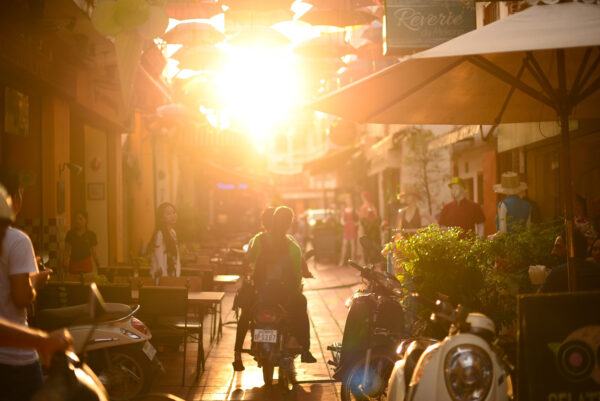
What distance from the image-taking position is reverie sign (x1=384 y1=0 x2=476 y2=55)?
381 inches

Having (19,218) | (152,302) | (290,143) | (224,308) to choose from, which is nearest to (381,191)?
(224,308)

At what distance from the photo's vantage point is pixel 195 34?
1433 cm

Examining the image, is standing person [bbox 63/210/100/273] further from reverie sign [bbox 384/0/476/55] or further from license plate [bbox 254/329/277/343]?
reverie sign [bbox 384/0/476/55]

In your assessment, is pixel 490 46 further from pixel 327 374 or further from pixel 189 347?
pixel 189 347

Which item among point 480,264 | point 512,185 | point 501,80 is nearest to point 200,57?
point 512,185

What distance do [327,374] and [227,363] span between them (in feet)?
4.39

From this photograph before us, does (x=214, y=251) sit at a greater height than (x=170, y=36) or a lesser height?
lesser

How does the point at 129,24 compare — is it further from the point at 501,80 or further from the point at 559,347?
the point at 559,347

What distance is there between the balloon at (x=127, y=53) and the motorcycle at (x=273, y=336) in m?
3.26

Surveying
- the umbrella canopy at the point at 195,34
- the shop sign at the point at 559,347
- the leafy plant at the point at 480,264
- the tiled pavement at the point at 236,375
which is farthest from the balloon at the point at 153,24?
the shop sign at the point at 559,347

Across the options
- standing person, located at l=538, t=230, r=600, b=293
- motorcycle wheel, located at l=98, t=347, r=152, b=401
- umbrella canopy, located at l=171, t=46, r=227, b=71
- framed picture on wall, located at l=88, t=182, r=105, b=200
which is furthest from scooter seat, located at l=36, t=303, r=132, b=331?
framed picture on wall, located at l=88, t=182, r=105, b=200

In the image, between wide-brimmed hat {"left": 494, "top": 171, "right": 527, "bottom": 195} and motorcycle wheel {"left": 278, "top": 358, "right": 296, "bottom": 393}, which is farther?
wide-brimmed hat {"left": 494, "top": 171, "right": 527, "bottom": 195}

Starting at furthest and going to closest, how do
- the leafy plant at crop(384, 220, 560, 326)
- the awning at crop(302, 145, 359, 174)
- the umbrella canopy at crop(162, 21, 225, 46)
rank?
1. the awning at crop(302, 145, 359, 174)
2. the umbrella canopy at crop(162, 21, 225, 46)
3. the leafy plant at crop(384, 220, 560, 326)

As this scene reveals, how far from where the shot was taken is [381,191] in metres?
34.8
